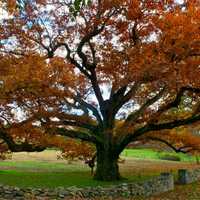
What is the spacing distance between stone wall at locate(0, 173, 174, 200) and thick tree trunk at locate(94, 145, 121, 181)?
A: 212 cm

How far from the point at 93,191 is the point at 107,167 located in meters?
4.25

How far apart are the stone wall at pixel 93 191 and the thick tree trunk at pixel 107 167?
2118mm

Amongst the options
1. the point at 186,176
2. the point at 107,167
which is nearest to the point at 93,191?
the point at 107,167

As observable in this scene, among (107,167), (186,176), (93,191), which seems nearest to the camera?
(93,191)

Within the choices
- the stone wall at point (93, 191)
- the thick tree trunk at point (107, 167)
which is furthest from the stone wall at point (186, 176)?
the thick tree trunk at point (107, 167)

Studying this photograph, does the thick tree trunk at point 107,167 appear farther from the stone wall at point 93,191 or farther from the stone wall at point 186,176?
the stone wall at point 186,176

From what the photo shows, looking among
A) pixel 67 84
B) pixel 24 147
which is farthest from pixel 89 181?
pixel 67 84

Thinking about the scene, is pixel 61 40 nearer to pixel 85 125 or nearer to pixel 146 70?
pixel 85 125

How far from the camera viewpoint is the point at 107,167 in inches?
1133

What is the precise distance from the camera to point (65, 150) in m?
28.0

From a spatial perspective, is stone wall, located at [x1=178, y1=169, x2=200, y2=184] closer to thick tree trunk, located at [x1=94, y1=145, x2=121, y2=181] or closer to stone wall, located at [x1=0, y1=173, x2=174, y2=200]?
stone wall, located at [x1=0, y1=173, x2=174, y2=200]

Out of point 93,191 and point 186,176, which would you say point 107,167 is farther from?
point 186,176

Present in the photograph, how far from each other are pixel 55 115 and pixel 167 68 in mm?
6633

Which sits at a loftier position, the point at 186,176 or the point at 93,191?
the point at 186,176
